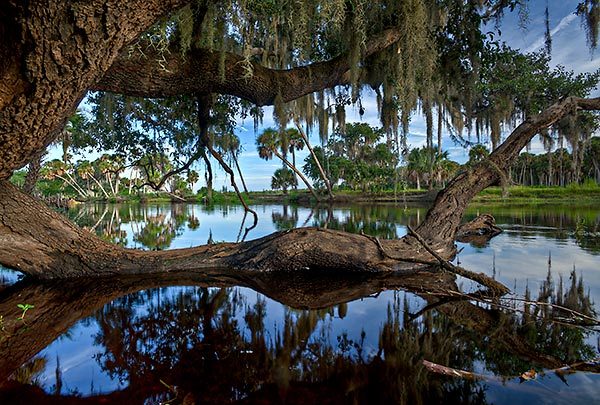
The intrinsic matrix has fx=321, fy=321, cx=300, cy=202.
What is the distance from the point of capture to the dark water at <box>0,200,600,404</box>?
187 centimetres

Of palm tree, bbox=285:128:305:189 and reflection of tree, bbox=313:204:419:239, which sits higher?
palm tree, bbox=285:128:305:189

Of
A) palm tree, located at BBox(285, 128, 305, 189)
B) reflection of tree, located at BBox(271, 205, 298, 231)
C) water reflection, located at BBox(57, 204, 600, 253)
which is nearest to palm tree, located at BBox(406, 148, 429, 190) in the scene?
palm tree, located at BBox(285, 128, 305, 189)

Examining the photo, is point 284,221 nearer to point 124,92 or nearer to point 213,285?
point 213,285

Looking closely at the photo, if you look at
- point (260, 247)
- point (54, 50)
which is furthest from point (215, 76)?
point (260, 247)

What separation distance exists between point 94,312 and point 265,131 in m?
32.9

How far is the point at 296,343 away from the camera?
2568 millimetres

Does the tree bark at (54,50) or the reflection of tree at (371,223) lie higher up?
the tree bark at (54,50)

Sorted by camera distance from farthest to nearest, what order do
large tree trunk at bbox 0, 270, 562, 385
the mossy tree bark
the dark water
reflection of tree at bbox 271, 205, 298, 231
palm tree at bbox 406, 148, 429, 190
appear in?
palm tree at bbox 406, 148, 429, 190 < reflection of tree at bbox 271, 205, 298, 231 < large tree trunk at bbox 0, 270, 562, 385 < the mossy tree bark < the dark water

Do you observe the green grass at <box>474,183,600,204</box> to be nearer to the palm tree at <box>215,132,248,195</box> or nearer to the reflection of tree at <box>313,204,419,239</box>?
the reflection of tree at <box>313,204,419,239</box>

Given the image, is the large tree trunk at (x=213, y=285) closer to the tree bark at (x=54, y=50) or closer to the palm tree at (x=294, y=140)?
the tree bark at (x=54, y=50)

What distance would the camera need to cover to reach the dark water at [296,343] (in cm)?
187

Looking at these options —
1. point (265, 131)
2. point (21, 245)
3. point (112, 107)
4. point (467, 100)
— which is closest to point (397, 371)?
point (21, 245)

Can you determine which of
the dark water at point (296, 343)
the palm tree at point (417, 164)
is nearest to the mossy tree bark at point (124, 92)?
the dark water at point (296, 343)

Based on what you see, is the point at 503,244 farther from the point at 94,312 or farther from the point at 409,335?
the point at 94,312
